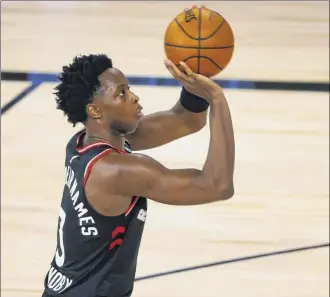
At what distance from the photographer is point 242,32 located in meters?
7.97

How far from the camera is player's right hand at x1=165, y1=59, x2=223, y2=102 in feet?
8.00

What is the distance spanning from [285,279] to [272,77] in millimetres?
3167

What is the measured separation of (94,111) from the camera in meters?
2.53

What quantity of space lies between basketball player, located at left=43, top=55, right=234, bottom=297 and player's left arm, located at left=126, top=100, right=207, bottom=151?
27 centimetres

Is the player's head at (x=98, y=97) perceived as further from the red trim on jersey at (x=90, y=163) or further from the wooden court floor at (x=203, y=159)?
the wooden court floor at (x=203, y=159)

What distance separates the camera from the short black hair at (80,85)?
253 cm

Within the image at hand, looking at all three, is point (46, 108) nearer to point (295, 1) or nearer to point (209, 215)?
point (209, 215)

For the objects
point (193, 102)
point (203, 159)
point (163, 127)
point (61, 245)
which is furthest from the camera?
point (203, 159)

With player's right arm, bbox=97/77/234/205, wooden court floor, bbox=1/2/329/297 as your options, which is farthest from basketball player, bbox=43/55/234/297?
wooden court floor, bbox=1/2/329/297

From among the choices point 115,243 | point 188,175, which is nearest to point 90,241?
point 115,243

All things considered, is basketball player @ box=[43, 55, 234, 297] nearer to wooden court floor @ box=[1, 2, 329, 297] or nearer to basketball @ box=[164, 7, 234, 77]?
basketball @ box=[164, 7, 234, 77]

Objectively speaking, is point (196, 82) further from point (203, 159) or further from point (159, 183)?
point (203, 159)

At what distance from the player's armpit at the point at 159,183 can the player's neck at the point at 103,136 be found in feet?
0.42

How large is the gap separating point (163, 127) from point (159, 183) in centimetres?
59
